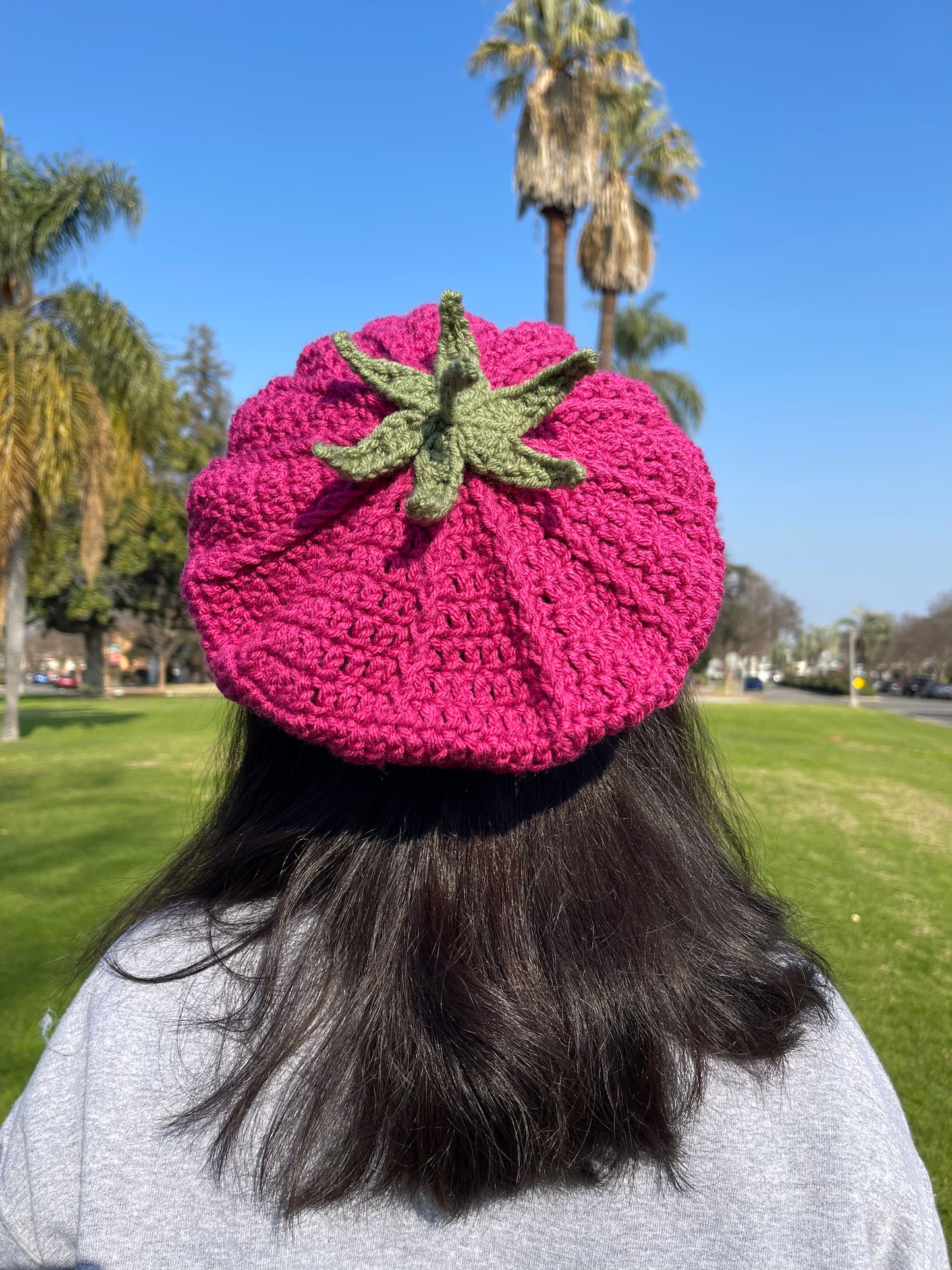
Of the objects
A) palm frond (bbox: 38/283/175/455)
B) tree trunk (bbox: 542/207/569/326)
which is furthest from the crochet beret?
tree trunk (bbox: 542/207/569/326)

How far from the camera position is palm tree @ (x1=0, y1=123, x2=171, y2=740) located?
11.4 meters

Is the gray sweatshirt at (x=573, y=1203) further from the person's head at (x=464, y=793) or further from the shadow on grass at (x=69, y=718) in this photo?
the shadow on grass at (x=69, y=718)

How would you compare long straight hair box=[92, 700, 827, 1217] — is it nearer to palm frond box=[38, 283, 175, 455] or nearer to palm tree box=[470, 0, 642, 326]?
palm frond box=[38, 283, 175, 455]

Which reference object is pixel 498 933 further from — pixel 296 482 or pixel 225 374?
pixel 225 374

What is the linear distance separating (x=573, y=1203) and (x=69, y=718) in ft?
60.6

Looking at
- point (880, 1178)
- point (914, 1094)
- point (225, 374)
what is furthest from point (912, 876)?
point (225, 374)

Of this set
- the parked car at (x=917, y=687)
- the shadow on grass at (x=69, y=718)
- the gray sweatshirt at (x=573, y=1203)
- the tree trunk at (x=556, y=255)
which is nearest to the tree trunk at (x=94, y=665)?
the shadow on grass at (x=69, y=718)

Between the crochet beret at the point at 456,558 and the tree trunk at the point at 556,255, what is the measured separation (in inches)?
540

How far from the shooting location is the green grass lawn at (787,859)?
3.89m

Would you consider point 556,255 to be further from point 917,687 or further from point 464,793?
point 917,687

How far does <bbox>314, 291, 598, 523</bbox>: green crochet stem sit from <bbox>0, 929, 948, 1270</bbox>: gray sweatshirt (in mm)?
619

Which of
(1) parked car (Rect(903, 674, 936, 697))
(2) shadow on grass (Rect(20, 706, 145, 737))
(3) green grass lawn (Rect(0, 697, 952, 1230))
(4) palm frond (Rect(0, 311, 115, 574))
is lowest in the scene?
(3) green grass lawn (Rect(0, 697, 952, 1230))

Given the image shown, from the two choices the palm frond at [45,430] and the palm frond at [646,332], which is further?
the palm frond at [646,332]

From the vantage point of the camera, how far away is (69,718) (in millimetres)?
17281
